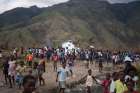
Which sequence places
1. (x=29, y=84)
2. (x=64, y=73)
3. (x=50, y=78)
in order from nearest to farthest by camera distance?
1. (x=29, y=84)
2. (x=64, y=73)
3. (x=50, y=78)

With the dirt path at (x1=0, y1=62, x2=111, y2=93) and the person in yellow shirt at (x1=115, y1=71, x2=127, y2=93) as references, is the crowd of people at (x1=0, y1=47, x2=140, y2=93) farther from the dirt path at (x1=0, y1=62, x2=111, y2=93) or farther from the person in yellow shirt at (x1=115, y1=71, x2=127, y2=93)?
the dirt path at (x1=0, y1=62, x2=111, y2=93)

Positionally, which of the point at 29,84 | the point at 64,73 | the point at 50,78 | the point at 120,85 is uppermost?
the point at 29,84

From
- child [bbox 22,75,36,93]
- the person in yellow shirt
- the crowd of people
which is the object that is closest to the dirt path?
the crowd of people

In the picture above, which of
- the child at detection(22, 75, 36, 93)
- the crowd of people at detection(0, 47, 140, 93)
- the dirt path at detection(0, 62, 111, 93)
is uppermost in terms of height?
the child at detection(22, 75, 36, 93)

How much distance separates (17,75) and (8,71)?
66 centimetres

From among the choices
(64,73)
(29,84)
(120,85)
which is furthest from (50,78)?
(29,84)

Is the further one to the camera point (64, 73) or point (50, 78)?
point (50, 78)

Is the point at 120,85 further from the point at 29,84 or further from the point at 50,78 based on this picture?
the point at 50,78

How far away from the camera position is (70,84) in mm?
33562

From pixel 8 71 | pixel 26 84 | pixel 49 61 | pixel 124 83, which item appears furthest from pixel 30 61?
pixel 26 84

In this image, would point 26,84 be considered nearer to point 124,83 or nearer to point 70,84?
point 124,83

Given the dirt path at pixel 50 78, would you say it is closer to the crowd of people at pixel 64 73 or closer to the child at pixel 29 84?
the crowd of people at pixel 64 73

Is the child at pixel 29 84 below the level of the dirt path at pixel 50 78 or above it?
above

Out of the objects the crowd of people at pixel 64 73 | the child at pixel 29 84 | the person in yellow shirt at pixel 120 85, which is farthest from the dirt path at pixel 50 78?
the child at pixel 29 84
